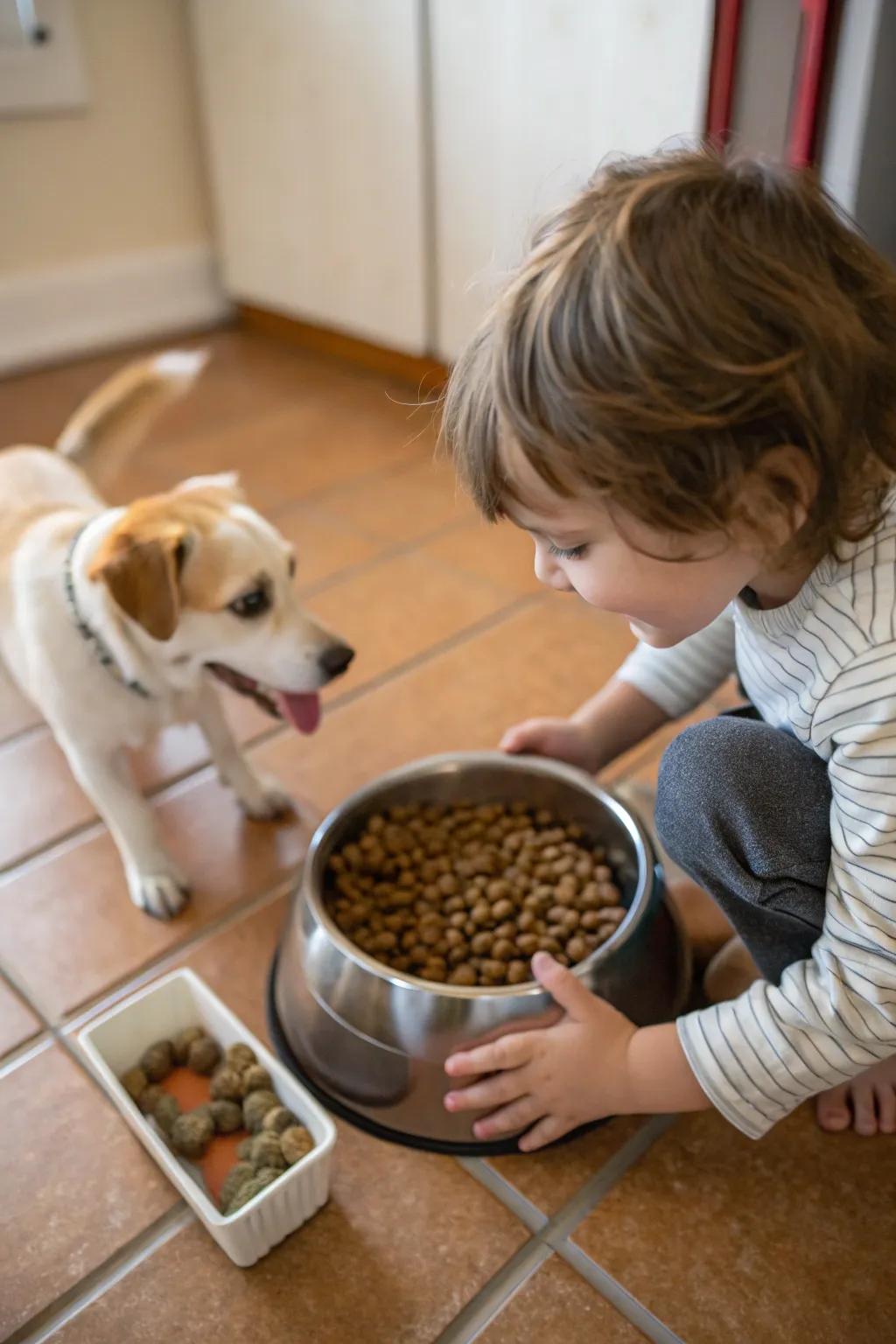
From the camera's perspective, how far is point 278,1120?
0.88 m

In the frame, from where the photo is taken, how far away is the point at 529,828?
1077 mm

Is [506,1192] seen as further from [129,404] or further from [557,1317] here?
[129,404]

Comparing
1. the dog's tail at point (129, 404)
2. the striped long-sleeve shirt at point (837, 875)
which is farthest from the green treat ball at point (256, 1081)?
the dog's tail at point (129, 404)

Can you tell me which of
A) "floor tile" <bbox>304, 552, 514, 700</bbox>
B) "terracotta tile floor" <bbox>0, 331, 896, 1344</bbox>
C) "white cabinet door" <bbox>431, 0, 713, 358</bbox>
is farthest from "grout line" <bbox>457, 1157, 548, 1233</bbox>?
"white cabinet door" <bbox>431, 0, 713, 358</bbox>

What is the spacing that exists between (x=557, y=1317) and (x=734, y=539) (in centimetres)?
57

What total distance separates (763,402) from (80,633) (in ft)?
2.41

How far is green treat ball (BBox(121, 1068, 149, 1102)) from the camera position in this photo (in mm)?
934

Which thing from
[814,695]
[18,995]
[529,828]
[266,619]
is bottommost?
Answer: [18,995]

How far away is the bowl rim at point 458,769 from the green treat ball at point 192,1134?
18 cm

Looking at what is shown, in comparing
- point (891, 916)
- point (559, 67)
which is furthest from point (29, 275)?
point (891, 916)

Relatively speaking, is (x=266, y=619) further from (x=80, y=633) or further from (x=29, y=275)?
(x=29, y=275)

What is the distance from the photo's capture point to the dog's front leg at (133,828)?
1.13m

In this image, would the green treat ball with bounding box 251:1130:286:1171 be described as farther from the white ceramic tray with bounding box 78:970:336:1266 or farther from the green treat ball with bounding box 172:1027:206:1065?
the green treat ball with bounding box 172:1027:206:1065

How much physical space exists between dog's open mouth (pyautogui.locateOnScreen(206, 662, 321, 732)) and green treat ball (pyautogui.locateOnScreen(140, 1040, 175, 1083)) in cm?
39
